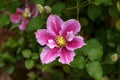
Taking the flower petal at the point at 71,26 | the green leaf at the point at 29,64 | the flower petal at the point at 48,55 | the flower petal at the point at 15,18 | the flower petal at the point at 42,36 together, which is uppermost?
the flower petal at the point at 71,26

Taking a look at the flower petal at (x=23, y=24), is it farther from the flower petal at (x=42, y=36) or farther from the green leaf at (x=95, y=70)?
the green leaf at (x=95, y=70)

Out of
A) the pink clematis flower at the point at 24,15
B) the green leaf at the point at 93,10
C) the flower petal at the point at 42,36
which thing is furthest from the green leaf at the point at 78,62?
the pink clematis flower at the point at 24,15

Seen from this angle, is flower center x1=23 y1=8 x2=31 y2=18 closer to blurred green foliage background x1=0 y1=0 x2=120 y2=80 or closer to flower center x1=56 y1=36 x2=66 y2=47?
blurred green foliage background x1=0 y1=0 x2=120 y2=80

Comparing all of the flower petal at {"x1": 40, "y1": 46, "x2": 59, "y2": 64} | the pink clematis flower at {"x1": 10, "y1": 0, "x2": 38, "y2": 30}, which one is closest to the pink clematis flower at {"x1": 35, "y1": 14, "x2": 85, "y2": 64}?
the flower petal at {"x1": 40, "y1": 46, "x2": 59, "y2": 64}

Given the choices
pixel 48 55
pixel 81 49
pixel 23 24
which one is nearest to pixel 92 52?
pixel 81 49

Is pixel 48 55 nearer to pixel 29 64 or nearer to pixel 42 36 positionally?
pixel 42 36

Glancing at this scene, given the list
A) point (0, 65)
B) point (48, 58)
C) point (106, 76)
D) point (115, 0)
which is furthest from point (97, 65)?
point (0, 65)
